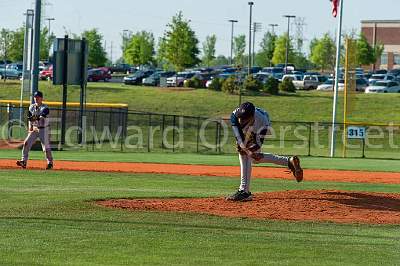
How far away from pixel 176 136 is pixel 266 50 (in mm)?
74301

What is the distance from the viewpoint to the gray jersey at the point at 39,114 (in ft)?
73.2

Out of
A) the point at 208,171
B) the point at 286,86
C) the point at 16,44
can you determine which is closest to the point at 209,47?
the point at 16,44

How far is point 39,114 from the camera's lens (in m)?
22.4

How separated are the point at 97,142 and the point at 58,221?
29202 millimetres

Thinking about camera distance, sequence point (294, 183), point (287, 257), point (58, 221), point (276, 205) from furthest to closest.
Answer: point (294, 183), point (276, 205), point (58, 221), point (287, 257)

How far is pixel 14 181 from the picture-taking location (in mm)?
18594

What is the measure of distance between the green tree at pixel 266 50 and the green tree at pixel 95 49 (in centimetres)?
2478

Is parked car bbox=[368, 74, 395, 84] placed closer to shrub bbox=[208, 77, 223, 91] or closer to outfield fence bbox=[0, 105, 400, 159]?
shrub bbox=[208, 77, 223, 91]

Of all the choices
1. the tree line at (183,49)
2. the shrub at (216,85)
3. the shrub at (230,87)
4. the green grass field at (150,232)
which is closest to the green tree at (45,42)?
the tree line at (183,49)

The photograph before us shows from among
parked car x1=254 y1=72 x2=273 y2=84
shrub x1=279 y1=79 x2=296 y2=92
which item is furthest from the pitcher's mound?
parked car x1=254 y1=72 x2=273 y2=84

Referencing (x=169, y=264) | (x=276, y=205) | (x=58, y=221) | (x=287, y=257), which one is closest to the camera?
(x=169, y=264)

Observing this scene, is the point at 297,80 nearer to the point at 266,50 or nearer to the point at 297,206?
the point at 266,50

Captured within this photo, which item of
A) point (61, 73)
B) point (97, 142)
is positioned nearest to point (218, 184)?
point (61, 73)

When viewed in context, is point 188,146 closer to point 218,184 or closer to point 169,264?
point 218,184
